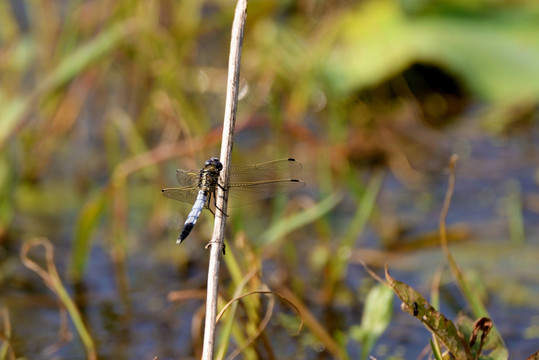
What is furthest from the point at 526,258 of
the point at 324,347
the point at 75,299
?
the point at 75,299

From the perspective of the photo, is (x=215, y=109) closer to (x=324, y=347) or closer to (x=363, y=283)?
(x=363, y=283)

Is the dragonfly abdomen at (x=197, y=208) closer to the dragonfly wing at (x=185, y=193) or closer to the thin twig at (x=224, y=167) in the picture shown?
the dragonfly wing at (x=185, y=193)

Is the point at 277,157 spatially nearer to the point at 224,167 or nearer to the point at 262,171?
the point at 262,171

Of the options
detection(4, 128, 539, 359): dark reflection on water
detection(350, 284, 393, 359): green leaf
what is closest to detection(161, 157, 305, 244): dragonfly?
detection(4, 128, 539, 359): dark reflection on water

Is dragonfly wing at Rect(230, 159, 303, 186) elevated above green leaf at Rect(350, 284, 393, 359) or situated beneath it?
elevated above

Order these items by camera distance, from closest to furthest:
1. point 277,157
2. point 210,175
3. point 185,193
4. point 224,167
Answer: point 224,167
point 210,175
point 185,193
point 277,157

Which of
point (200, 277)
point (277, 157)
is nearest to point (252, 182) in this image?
point (277, 157)

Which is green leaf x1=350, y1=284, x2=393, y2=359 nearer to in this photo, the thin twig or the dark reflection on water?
the dark reflection on water
